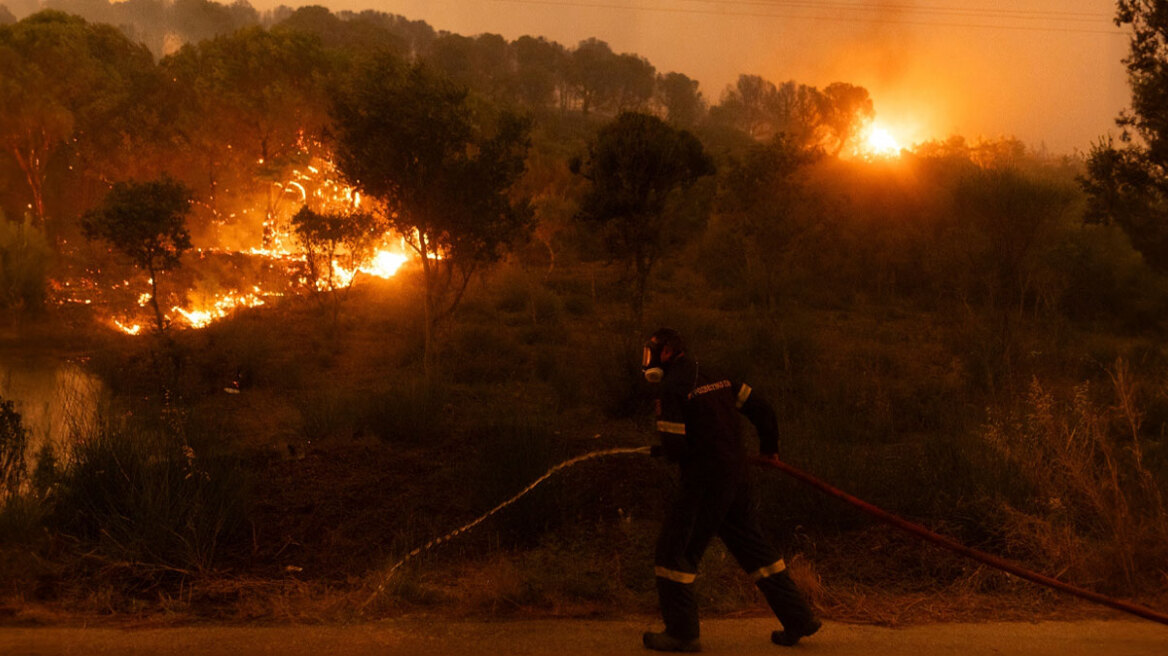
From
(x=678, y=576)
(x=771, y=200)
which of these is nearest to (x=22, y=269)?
(x=771, y=200)

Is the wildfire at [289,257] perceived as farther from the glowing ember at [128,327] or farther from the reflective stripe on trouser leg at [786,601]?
the reflective stripe on trouser leg at [786,601]

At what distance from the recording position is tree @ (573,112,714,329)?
15.3 metres

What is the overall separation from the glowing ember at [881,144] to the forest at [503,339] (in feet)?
1.68

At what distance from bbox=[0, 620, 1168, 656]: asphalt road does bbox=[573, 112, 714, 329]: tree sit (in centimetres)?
1043

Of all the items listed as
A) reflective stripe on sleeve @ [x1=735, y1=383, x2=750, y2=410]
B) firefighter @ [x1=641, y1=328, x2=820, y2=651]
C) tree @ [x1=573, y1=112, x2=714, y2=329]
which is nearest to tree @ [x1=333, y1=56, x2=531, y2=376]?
tree @ [x1=573, y1=112, x2=714, y2=329]

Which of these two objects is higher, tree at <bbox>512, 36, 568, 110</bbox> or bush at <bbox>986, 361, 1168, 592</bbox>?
tree at <bbox>512, 36, 568, 110</bbox>

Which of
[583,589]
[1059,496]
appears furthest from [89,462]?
[1059,496]

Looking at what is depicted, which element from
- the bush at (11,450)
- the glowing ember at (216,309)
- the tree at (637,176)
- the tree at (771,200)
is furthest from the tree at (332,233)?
the bush at (11,450)

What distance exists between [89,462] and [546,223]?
20.2 meters

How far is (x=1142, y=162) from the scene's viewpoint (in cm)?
1584

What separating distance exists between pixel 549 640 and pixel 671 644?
2.29 ft

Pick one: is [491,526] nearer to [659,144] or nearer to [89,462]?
[89,462]

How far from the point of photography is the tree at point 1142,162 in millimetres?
15102

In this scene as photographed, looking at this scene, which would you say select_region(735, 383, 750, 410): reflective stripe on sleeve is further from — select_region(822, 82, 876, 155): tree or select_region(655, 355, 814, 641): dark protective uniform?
select_region(822, 82, 876, 155): tree
